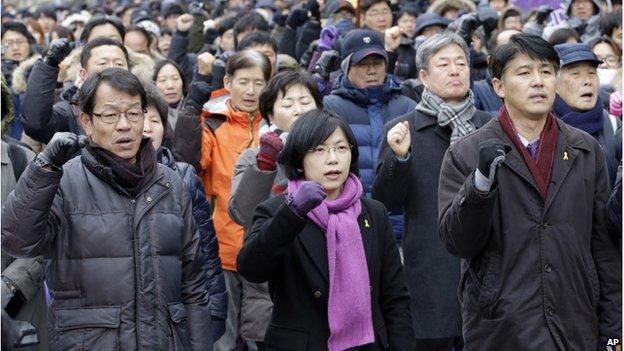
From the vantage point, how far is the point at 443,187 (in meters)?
5.50

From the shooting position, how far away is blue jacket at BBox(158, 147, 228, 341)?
6.51m

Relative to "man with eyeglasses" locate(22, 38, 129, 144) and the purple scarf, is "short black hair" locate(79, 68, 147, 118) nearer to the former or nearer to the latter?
the purple scarf

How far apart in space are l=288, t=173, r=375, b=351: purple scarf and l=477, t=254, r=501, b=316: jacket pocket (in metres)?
0.51

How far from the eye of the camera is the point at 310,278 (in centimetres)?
549

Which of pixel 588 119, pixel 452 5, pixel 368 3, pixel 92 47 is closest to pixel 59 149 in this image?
pixel 92 47

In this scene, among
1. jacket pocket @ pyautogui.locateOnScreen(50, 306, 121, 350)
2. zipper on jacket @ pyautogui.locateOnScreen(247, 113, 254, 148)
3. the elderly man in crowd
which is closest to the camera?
jacket pocket @ pyautogui.locateOnScreen(50, 306, 121, 350)

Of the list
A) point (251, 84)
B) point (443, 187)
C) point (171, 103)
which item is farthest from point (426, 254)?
point (171, 103)

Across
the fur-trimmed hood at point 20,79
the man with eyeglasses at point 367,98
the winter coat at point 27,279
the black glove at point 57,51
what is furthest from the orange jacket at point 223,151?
the fur-trimmed hood at point 20,79

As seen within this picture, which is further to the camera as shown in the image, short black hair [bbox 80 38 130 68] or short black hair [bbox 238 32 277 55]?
short black hair [bbox 238 32 277 55]

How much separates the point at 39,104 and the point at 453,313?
8.83 feet

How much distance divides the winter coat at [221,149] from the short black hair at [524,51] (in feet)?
7.99

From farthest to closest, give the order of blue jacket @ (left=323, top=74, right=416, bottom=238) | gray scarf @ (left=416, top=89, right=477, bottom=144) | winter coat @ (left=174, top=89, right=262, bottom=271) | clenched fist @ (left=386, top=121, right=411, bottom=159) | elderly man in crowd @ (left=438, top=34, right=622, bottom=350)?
winter coat @ (left=174, top=89, right=262, bottom=271), blue jacket @ (left=323, top=74, right=416, bottom=238), gray scarf @ (left=416, top=89, right=477, bottom=144), clenched fist @ (left=386, top=121, right=411, bottom=159), elderly man in crowd @ (left=438, top=34, right=622, bottom=350)

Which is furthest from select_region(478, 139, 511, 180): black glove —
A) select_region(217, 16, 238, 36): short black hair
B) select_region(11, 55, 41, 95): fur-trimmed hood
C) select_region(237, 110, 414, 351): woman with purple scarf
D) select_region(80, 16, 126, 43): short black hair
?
select_region(217, 16, 238, 36): short black hair

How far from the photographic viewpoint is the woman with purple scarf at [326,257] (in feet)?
17.7
